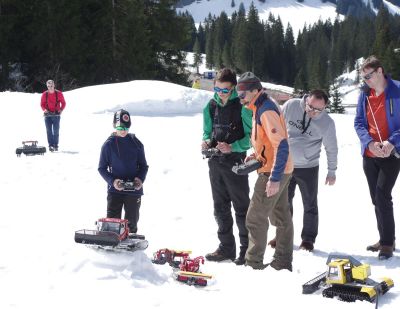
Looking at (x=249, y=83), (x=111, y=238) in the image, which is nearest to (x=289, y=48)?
(x=249, y=83)

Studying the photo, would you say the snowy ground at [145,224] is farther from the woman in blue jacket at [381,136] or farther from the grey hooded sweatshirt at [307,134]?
the grey hooded sweatshirt at [307,134]

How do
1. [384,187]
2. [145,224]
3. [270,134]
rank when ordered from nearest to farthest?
[270,134]
[384,187]
[145,224]

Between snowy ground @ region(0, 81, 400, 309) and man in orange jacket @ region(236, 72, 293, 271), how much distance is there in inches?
12.6

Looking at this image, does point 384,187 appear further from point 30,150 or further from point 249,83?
point 30,150

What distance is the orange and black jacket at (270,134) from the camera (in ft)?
16.3

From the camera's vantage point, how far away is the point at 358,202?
8.66 metres

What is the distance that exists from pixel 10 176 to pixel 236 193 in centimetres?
621

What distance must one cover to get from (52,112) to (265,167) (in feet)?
29.8

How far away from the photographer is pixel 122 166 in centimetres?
604

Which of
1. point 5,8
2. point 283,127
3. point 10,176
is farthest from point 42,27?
point 283,127

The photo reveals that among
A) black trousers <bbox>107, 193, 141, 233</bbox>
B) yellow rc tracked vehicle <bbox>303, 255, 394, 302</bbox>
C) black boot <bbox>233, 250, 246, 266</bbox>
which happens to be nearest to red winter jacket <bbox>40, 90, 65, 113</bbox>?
black trousers <bbox>107, 193, 141, 233</bbox>

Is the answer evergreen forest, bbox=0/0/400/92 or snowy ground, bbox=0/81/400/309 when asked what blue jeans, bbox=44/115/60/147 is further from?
evergreen forest, bbox=0/0/400/92

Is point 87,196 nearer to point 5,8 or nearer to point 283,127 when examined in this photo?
point 283,127

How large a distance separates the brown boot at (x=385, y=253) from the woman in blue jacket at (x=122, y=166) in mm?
2830
